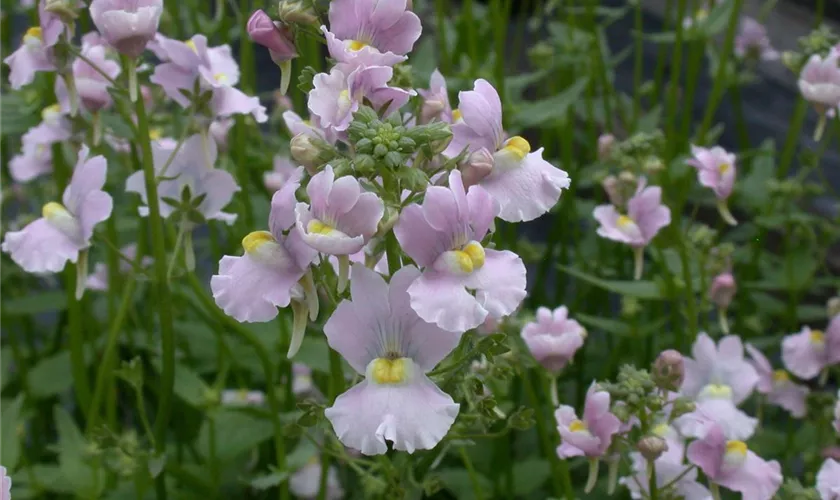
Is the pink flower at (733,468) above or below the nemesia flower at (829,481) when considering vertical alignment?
below

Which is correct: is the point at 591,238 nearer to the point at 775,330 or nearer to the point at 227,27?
the point at 775,330

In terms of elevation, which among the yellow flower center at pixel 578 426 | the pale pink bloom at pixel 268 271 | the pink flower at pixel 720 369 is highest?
the pale pink bloom at pixel 268 271

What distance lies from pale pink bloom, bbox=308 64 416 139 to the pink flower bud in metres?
0.09

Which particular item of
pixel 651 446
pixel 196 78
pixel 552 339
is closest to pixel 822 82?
pixel 552 339

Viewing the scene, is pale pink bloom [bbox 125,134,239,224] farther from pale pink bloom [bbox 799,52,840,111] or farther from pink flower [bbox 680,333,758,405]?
pale pink bloom [bbox 799,52,840,111]

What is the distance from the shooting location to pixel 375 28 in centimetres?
69

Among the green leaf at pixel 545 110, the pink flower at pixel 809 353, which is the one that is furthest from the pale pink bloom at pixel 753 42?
the pink flower at pixel 809 353

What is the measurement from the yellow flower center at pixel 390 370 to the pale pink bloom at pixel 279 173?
714 mm

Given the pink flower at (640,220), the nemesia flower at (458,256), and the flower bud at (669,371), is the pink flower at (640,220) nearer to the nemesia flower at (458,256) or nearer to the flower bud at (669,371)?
the flower bud at (669,371)

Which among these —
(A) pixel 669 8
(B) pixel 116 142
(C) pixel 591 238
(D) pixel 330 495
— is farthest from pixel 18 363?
(A) pixel 669 8

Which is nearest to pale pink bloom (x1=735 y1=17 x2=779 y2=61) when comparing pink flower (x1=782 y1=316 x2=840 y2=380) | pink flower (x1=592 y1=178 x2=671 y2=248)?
pink flower (x1=782 y1=316 x2=840 y2=380)

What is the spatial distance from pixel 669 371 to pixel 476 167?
28cm

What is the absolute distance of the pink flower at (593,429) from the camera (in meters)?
0.82

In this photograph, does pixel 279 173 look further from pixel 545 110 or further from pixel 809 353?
pixel 809 353
